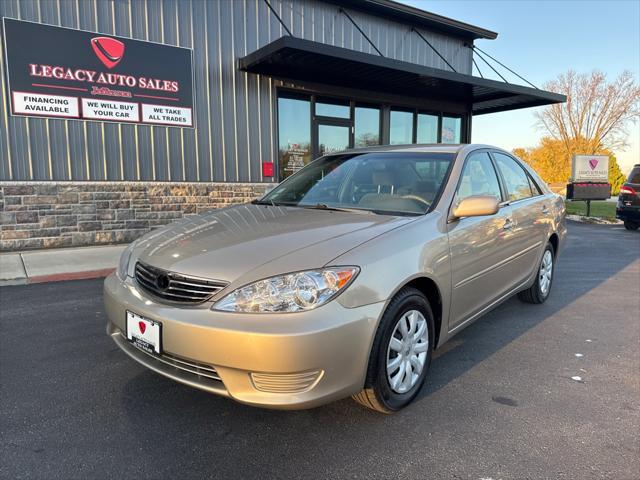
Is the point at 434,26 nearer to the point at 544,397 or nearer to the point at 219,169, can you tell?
the point at 219,169

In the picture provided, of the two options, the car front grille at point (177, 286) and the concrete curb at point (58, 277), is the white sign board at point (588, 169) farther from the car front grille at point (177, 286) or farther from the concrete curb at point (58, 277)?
the car front grille at point (177, 286)

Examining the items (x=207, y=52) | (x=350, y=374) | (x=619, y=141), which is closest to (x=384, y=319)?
(x=350, y=374)

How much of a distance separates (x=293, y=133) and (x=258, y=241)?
27.7 feet

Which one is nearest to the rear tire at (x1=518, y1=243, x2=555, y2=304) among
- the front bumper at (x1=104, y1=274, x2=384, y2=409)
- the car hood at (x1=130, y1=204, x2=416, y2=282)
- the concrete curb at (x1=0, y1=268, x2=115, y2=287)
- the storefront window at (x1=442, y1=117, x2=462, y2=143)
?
the car hood at (x1=130, y1=204, x2=416, y2=282)

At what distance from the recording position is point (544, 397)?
2.84 m

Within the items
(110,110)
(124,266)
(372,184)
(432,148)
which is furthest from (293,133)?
(124,266)

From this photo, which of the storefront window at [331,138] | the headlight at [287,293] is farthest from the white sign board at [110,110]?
the headlight at [287,293]

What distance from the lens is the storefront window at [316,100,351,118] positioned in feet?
35.9

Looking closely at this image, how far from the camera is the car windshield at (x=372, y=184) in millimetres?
3146

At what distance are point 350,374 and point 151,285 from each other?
1187 millimetres

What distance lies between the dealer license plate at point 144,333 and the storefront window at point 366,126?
9894 mm

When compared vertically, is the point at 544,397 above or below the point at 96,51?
below

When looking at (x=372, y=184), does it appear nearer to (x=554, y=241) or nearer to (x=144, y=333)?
(x=144, y=333)

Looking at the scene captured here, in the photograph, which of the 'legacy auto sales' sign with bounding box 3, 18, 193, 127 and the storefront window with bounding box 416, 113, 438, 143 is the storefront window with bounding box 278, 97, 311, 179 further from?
the storefront window with bounding box 416, 113, 438, 143
